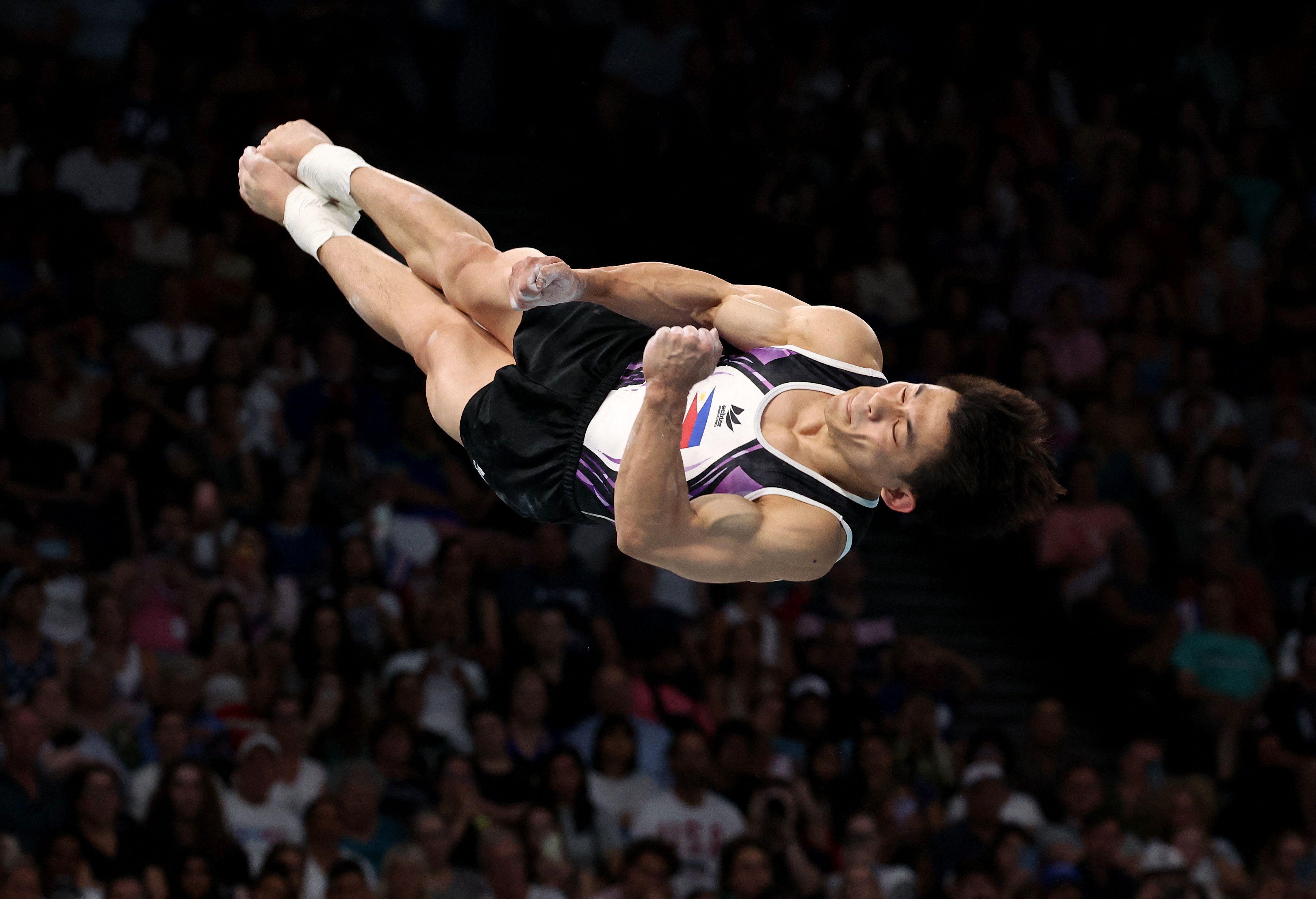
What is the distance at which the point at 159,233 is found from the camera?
8.27m

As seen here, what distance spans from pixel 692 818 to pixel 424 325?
3.41 metres

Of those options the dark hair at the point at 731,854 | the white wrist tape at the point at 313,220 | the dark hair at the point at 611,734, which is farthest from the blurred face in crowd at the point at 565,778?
the white wrist tape at the point at 313,220

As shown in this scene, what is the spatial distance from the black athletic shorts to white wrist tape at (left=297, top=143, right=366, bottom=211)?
83cm

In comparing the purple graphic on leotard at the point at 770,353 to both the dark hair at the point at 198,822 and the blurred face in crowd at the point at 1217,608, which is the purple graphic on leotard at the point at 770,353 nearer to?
the dark hair at the point at 198,822

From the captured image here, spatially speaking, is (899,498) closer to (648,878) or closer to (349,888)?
(648,878)

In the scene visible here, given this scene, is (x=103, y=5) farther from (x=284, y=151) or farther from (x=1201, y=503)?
(x=1201, y=503)

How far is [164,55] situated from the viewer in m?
8.85

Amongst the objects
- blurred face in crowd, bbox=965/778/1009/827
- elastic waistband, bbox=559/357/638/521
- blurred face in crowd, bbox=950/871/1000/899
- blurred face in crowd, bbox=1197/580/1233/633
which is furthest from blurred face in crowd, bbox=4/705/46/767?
blurred face in crowd, bbox=1197/580/1233/633

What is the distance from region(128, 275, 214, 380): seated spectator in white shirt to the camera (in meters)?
8.00

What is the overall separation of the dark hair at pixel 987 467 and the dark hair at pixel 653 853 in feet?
10.4

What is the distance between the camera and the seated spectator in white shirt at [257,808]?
21.2 ft

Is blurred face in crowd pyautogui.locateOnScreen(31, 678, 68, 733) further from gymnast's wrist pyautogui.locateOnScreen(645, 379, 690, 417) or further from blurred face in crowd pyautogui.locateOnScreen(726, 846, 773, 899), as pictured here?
gymnast's wrist pyautogui.locateOnScreen(645, 379, 690, 417)

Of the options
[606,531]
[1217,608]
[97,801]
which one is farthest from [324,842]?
[1217,608]

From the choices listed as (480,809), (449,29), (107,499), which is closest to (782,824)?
(480,809)
